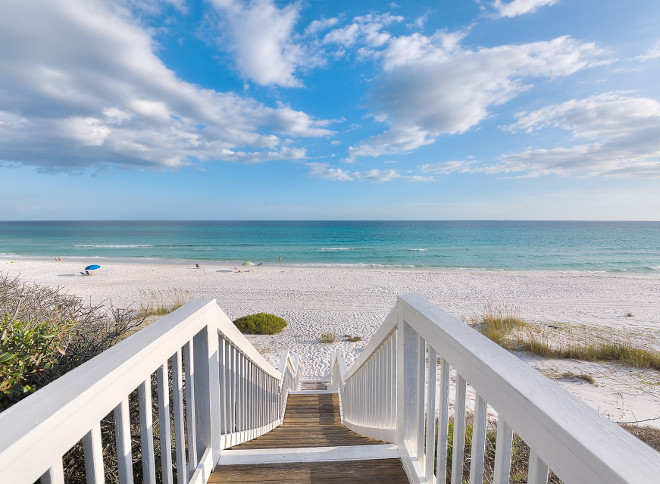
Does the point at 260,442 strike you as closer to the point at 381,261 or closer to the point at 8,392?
the point at 8,392

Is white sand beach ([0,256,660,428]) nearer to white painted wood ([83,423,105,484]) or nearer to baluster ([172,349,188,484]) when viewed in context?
baluster ([172,349,188,484])

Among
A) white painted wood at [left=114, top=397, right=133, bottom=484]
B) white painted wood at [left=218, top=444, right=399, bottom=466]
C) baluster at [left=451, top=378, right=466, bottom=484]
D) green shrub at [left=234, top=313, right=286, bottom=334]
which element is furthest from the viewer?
green shrub at [left=234, top=313, right=286, bottom=334]

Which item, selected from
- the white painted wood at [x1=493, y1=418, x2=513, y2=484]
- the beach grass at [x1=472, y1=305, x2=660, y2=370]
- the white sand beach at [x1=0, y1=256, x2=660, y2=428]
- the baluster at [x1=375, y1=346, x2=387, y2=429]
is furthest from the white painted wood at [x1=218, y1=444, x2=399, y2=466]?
the beach grass at [x1=472, y1=305, x2=660, y2=370]

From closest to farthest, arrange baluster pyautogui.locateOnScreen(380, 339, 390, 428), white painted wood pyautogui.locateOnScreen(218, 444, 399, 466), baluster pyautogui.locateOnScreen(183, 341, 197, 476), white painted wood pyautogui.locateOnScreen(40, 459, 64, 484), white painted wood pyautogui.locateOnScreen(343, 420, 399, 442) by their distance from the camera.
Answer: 1. white painted wood pyautogui.locateOnScreen(40, 459, 64, 484)
2. baluster pyautogui.locateOnScreen(183, 341, 197, 476)
3. white painted wood pyautogui.locateOnScreen(218, 444, 399, 466)
4. white painted wood pyautogui.locateOnScreen(343, 420, 399, 442)
5. baluster pyautogui.locateOnScreen(380, 339, 390, 428)

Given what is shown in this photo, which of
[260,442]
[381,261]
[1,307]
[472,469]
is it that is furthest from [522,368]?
[381,261]

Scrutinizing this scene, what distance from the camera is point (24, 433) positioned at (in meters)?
0.62

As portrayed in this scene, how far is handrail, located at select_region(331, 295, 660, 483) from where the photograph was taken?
62 centimetres

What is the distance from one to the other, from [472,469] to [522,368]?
1.45ft

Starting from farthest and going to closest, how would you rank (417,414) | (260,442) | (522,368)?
(260,442) → (417,414) → (522,368)

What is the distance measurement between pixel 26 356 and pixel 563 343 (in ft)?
33.0

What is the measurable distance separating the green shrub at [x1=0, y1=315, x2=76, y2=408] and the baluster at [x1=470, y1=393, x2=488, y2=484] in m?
2.07

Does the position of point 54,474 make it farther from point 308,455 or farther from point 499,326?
point 499,326

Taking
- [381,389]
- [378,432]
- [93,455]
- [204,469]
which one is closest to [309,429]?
[378,432]

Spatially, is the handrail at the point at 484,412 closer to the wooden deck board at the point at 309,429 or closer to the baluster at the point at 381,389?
the baluster at the point at 381,389
